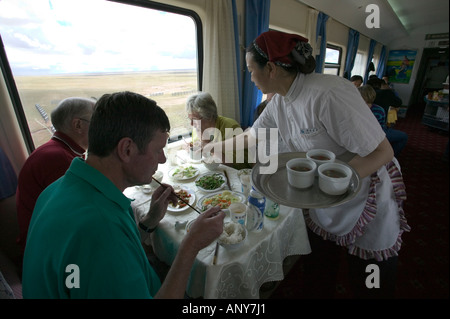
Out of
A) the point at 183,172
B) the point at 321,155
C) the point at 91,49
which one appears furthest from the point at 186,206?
the point at 91,49

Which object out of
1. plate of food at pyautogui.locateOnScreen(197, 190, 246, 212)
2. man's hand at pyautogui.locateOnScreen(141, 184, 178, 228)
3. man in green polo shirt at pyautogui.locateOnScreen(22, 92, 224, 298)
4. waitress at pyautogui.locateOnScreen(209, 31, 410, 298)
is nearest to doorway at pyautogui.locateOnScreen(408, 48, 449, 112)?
waitress at pyautogui.locateOnScreen(209, 31, 410, 298)

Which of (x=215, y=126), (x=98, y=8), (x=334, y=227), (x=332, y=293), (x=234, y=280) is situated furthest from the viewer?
(x=215, y=126)

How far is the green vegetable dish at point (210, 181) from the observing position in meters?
1.91

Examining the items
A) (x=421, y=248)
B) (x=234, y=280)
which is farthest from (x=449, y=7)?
(x=421, y=248)

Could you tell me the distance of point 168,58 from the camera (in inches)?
121

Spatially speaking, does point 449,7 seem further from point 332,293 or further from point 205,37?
point 205,37

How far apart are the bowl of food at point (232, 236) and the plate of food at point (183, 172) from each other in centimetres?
82

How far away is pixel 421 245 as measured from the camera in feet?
7.64

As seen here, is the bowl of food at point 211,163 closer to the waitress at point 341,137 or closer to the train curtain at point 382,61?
the waitress at point 341,137

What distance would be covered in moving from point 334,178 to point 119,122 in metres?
1.01

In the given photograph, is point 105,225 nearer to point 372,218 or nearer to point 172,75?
point 372,218

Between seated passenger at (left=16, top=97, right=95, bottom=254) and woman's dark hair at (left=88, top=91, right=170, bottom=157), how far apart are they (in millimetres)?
865

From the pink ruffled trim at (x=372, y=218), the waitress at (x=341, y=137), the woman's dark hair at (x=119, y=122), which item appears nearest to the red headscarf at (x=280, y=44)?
the waitress at (x=341, y=137)

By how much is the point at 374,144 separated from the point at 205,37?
272cm
